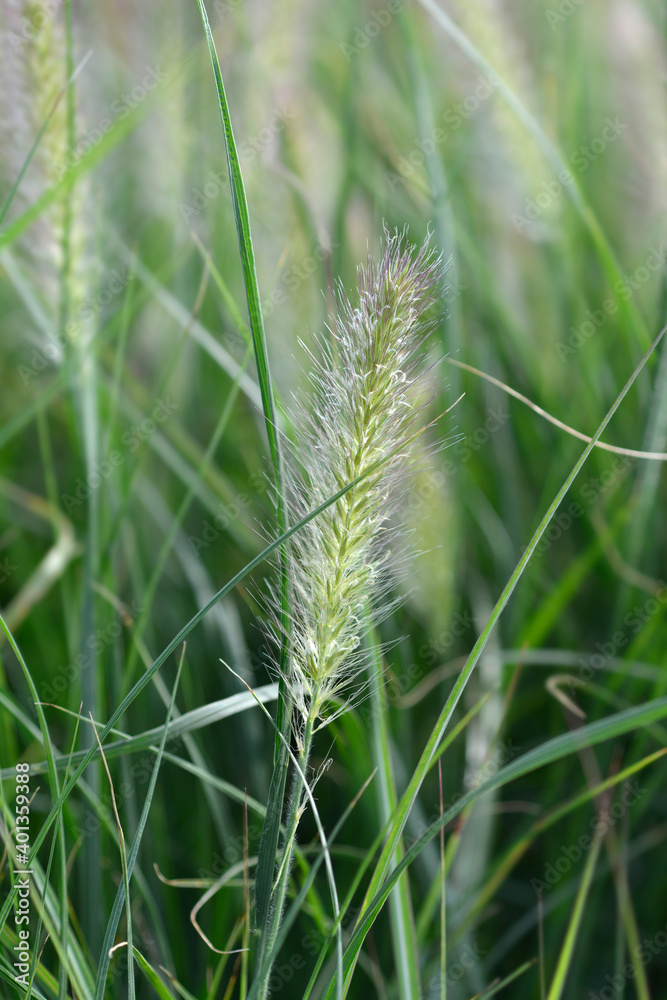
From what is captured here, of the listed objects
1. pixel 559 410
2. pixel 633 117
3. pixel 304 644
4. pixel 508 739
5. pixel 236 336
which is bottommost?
pixel 508 739

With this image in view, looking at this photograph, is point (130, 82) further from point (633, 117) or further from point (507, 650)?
point (507, 650)

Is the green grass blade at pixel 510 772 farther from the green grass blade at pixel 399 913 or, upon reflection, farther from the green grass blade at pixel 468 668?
the green grass blade at pixel 399 913

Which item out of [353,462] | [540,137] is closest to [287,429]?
[353,462]

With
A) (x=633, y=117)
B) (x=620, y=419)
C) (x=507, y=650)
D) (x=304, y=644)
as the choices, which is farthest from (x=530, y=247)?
(x=304, y=644)

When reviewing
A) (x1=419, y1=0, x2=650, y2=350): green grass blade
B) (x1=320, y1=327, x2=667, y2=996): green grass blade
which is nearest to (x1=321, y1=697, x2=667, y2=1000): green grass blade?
(x1=320, y1=327, x2=667, y2=996): green grass blade

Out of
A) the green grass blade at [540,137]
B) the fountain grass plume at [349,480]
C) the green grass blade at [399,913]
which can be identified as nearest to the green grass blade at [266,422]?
the fountain grass plume at [349,480]
